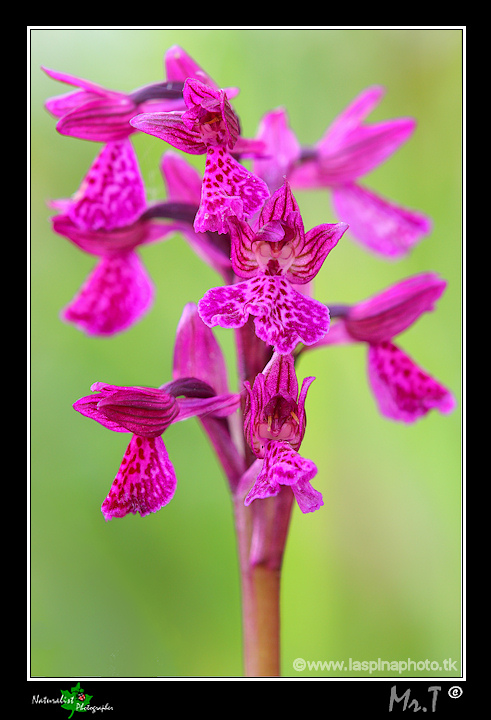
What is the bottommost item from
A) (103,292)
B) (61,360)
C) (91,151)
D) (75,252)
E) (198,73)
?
(61,360)

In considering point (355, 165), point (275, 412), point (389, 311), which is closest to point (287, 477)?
point (275, 412)

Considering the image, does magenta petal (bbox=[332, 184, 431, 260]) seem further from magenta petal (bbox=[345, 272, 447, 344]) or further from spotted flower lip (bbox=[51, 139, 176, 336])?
spotted flower lip (bbox=[51, 139, 176, 336])

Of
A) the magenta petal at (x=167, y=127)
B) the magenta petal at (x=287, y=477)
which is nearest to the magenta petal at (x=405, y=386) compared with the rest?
the magenta petal at (x=287, y=477)

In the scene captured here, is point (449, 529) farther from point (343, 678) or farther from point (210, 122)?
point (210, 122)

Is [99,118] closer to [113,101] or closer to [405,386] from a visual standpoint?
[113,101]

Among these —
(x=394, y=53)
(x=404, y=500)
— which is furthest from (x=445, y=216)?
(x=404, y=500)

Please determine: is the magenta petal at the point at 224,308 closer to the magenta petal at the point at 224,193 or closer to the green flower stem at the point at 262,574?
the magenta petal at the point at 224,193

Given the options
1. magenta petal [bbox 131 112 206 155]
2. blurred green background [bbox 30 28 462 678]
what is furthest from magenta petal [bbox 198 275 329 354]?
blurred green background [bbox 30 28 462 678]
